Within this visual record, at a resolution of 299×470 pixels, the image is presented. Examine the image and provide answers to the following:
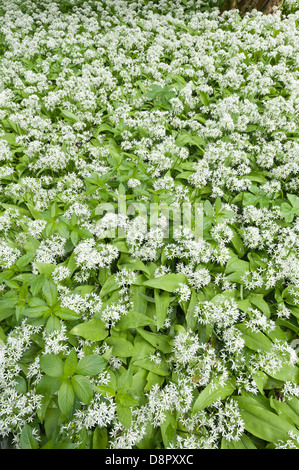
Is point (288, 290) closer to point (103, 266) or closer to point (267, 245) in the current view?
point (267, 245)

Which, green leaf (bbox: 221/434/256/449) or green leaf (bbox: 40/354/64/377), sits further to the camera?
green leaf (bbox: 221/434/256/449)

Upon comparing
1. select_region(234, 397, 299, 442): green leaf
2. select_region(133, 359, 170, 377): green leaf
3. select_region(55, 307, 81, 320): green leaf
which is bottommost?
select_region(234, 397, 299, 442): green leaf

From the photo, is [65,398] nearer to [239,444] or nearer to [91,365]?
[91,365]

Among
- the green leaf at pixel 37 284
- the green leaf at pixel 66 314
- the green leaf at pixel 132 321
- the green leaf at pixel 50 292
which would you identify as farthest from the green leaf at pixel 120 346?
the green leaf at pixel 37 284

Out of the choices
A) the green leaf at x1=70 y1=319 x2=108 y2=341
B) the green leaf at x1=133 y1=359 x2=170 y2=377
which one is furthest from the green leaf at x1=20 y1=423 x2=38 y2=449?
the green leaf at x1=133 y1=359 x2=170 y2=377

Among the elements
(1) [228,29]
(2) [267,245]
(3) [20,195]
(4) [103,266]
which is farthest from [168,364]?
(1) [228,29]

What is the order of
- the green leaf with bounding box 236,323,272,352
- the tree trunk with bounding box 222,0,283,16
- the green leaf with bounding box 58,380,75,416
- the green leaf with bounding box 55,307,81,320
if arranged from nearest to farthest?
the green leaf with bounding box 58,380,75,416 < the green leaf with bounding box 55,307,81,320 < the green leaf with bounding box 236,323,272,352 < the tree trunk with bounding box 222,0,283,16

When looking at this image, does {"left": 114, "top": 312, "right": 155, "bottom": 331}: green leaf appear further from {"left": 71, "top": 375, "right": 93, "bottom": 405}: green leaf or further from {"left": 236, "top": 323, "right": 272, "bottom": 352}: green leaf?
{"left": 236, "top": 323, "right": 272, "bottom": 352}: green leaf
